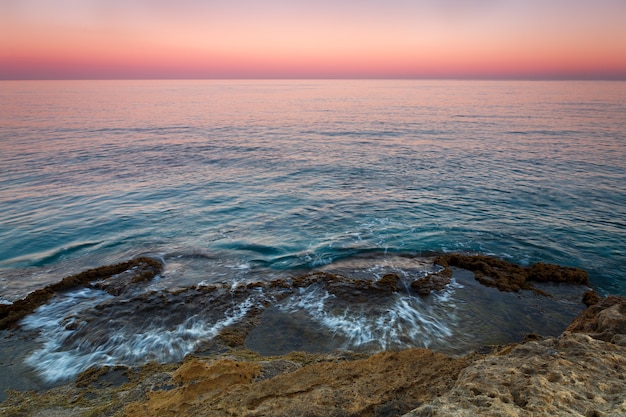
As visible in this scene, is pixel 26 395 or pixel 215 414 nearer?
pixel 215 414

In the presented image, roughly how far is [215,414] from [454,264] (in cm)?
1228

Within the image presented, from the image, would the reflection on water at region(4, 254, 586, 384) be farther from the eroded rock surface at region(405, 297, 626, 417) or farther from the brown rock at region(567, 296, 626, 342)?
the eroded rock surface at region(405, 297, 626, 417)

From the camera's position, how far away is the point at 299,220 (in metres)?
20.8

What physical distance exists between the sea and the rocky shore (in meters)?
1.30

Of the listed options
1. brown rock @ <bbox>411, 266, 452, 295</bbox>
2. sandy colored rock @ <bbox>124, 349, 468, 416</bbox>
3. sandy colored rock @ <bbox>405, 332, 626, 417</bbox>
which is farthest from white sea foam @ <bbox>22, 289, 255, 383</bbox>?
sandy colored rock @ <bbox>405, 332, 626, 417</bbox>

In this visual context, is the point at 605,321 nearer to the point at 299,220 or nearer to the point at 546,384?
the point at 546,384

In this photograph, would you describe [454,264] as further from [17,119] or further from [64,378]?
[17,119]

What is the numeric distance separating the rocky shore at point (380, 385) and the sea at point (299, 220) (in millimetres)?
1304

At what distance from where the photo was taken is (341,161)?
110 ft

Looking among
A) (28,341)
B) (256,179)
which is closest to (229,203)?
(256,179)

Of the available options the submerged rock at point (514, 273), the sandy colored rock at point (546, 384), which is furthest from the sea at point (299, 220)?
the sandy colored rock at point (546, 384)

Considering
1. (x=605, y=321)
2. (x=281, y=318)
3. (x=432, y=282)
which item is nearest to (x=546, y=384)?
(x=605, y=321)

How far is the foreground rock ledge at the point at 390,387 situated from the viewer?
533 cm

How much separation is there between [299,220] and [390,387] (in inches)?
573
